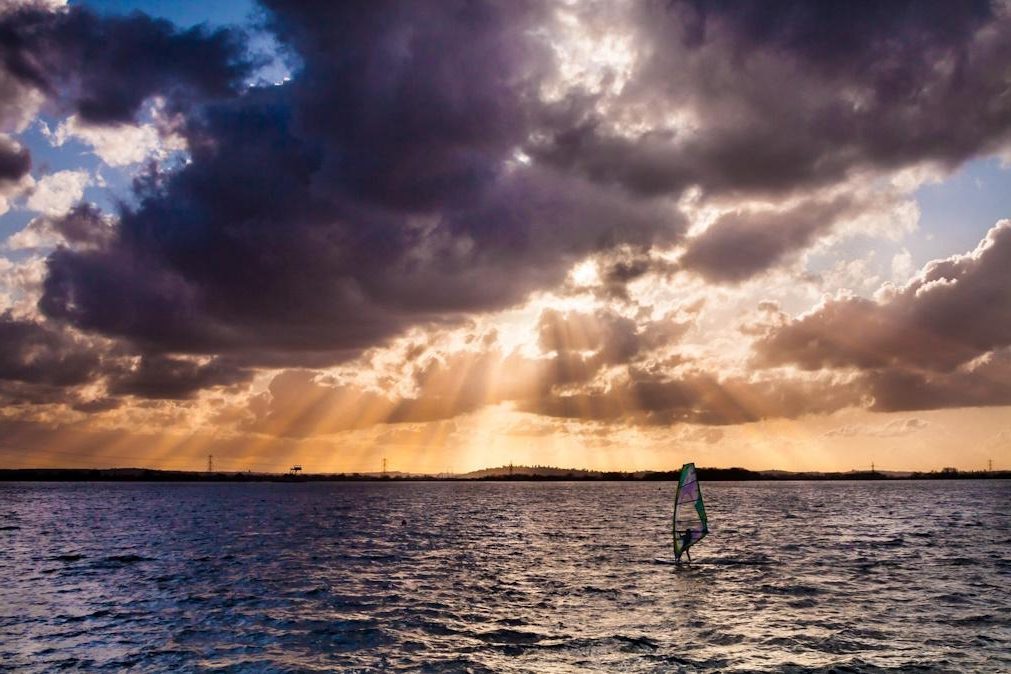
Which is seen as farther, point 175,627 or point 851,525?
point 851,525

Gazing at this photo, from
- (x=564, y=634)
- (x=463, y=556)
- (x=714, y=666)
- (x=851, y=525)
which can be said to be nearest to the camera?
(x=714, y=666)

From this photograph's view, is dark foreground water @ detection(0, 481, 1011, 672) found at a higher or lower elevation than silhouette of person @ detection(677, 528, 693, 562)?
lower

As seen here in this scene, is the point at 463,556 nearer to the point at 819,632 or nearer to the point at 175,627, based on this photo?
the point at 175,627

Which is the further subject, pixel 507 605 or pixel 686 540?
pixel 686 540

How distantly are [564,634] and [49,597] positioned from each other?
2896cm

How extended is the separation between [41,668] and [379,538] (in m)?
52.4

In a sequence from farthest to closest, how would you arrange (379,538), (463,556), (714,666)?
Answer: (379,538)
(463,556)
(714,666)

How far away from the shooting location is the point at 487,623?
1300 inches

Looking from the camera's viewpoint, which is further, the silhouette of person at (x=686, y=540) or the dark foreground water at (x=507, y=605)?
the silhouette of person at (x=686, y=540)

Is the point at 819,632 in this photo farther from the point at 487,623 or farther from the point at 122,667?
the point at 122,667

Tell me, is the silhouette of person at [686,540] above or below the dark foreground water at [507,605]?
above

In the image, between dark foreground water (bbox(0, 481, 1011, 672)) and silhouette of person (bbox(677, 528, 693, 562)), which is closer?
dark foreground water (bbox(0, 481, 1011, 672))

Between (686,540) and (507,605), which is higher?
(686,540)

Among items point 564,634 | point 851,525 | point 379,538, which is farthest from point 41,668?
point 851,525
